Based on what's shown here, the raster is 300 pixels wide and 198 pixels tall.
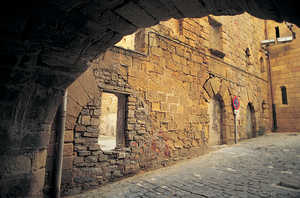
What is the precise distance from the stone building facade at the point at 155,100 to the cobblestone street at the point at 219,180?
Result: 36 cm

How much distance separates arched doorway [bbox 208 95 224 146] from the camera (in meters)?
7.27

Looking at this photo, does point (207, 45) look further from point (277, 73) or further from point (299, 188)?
point (277, 73)

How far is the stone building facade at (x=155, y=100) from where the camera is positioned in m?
3.45

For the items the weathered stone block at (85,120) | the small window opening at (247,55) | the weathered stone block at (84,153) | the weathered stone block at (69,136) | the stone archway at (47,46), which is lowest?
the weathered stone block at (84,153)

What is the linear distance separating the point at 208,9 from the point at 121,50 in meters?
2.99

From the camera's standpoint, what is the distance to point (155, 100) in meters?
4.77

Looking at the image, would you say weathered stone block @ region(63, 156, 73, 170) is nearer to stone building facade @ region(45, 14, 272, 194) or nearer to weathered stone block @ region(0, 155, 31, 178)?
stone building facade @ region(45, 14, 272, 194)

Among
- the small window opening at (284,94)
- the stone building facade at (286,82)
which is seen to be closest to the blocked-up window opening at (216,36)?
the stone building facade at (286,82)

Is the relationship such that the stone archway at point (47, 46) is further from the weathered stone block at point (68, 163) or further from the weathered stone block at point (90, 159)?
the weathered stone block at point (90, 159)

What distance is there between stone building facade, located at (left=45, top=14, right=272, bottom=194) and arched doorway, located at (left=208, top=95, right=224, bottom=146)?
0.04 metres

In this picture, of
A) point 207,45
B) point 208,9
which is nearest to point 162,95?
point 207,45

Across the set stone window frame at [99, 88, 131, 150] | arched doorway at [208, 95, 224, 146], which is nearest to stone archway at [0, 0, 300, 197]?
stone window frame at [99, 88, 131, 150]

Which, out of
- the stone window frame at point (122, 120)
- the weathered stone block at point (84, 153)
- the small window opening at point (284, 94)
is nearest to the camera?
the weathered stone block at point (84, 153)

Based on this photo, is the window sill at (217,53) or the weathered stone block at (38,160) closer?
the weathered stone block at (38,160)
